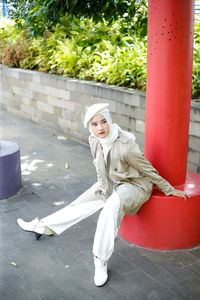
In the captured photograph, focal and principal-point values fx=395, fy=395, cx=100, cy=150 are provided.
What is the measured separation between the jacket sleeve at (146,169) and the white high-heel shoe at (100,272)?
3.03ft

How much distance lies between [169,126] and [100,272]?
61.6 inches

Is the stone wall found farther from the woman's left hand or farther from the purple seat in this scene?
the purple seat

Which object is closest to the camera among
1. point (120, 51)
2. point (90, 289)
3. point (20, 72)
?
point (90, 289)

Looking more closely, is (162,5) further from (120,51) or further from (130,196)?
(120,51)

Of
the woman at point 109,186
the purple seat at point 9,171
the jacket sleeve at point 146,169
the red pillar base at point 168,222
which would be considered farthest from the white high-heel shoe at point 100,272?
the purple seat at point 9,171

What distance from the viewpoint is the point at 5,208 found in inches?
204

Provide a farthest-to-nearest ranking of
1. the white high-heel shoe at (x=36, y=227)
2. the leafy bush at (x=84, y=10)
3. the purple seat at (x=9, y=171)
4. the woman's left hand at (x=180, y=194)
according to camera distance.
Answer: the leafy bush at (x=84, y=10), the purple seat at (x=9, y=171), the white high-heel shoe at (x=36, y=227), the woman's left hand at (x=180, y=194)

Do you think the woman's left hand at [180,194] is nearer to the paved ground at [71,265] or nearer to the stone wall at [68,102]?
the paved ground at [71,265]

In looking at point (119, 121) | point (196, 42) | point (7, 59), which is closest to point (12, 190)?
point (119, 121)

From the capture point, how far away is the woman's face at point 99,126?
12.3ft

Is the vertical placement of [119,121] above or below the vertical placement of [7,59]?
below

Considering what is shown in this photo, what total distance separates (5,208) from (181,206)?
240cm

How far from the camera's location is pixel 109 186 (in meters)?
4.02

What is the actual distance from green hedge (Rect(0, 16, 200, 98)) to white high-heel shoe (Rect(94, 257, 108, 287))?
3.18 metres
